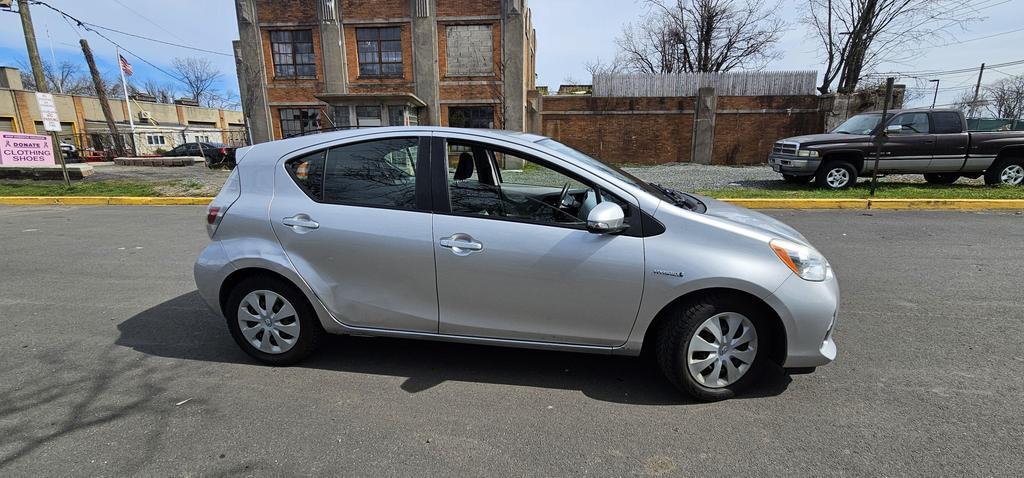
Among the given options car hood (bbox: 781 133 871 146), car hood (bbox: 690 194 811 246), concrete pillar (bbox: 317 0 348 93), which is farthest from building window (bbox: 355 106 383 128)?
car hood (bbox: 690 194 811 246)

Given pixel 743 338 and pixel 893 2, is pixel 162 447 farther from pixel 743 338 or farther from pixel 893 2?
pixel 893 2

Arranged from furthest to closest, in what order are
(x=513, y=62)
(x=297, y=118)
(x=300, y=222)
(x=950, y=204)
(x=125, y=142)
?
(x=125, y=142), (x=297, y=118), (x=513, y=62), (x=950, y=204), (x=300, y=222)

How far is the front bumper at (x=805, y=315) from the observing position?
110 inches

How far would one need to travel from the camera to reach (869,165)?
11.4 meters

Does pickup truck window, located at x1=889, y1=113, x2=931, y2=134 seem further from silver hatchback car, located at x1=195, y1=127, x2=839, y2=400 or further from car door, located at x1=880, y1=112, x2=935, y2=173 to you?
silver hatchback car, located at x1=195, y1=127, x2=839, y2=400

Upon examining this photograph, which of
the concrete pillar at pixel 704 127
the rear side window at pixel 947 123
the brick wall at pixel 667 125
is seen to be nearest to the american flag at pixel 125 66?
the brick wall at pixel 667 125

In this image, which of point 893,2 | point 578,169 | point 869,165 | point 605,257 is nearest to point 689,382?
point 605,257

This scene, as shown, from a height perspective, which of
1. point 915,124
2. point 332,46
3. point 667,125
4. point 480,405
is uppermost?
point 332,46

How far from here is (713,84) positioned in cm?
2439

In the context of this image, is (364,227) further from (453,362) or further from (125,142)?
(125,142)

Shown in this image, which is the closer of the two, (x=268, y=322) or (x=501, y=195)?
(x=501, y=195)

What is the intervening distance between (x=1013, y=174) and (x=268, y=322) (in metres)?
15.4

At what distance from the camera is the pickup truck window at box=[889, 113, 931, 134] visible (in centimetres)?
1117

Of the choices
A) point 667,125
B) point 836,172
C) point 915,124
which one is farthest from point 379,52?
point 915,124
